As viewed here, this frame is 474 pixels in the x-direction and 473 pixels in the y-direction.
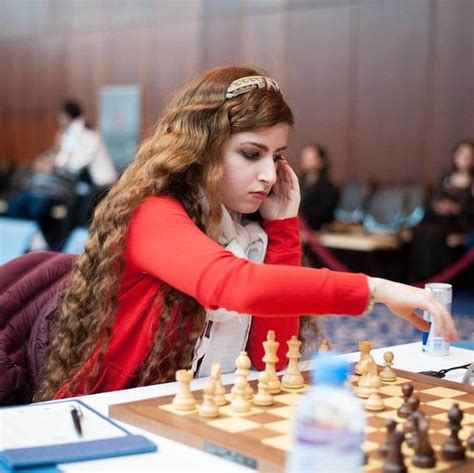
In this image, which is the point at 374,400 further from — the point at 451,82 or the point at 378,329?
the point at 451,82

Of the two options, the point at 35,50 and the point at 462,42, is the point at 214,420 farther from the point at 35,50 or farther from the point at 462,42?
the point at 35,50

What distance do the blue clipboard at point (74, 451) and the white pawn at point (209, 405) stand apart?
0.43ft

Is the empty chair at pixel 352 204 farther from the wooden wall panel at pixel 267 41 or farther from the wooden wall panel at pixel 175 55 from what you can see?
the wooden wall panel at pixel 175 55

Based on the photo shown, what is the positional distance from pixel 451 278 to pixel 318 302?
6.37m

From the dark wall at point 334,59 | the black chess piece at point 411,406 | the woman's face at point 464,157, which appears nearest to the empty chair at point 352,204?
the dark wall at point 334,59

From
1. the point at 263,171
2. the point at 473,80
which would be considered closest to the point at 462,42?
the point at 473,80

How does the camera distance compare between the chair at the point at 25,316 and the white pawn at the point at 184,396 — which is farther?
the chair at the point at 25,316

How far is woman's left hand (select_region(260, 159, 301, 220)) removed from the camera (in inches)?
95.0

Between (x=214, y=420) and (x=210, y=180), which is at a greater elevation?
(x=210, y=180)

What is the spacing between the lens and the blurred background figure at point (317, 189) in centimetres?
855

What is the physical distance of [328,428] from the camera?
1.10m

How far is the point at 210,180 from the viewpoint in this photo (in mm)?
2090

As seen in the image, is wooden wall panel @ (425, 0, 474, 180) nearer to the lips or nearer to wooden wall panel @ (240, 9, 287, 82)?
wooden wall panel @ (240, 9, 287, 82)

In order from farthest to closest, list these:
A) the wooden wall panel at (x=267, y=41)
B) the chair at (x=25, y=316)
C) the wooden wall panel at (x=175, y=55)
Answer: the wooden wall panel at (x=175, y=55) < the wooden wall panel at (x=267, y=41) < the chair at (x=25, y=316)
